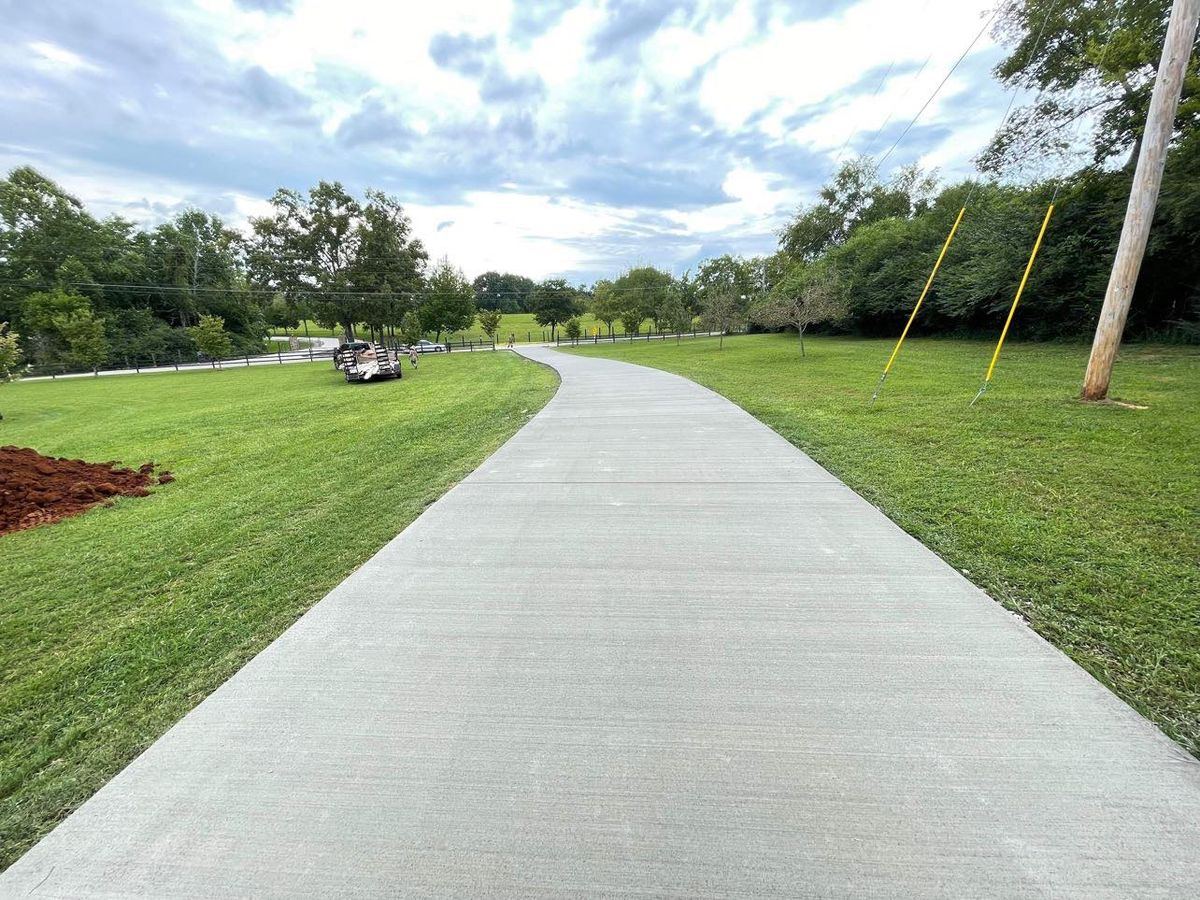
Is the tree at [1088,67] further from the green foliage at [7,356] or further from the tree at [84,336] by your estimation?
the tree at [84,336]

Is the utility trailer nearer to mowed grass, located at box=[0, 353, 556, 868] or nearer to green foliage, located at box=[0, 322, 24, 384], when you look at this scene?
green foliage, located at box=[0, 322, 24, 384]

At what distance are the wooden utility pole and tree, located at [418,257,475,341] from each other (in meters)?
44.4

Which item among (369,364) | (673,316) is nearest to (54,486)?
(369,364)

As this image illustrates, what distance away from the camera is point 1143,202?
696 cm

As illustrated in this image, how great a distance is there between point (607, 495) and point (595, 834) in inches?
123

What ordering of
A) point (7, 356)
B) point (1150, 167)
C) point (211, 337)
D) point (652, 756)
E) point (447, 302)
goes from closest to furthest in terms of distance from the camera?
1. point (652, 756)
2. point (1150, 167)
3. point (7, 356)
4. point (211, 337)
5. point (447, 302)

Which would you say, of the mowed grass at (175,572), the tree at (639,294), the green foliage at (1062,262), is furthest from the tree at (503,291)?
the mowed grass at (175,572)

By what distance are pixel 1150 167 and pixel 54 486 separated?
14242 millimetres

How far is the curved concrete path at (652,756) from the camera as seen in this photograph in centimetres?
144

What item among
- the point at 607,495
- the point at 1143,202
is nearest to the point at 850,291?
the point at 1143,202

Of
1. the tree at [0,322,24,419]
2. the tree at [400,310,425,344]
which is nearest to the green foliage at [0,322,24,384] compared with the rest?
the tree at [0,322,24,419]

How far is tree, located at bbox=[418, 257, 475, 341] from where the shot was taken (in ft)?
151

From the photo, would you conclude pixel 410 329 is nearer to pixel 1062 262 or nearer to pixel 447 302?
pixel 447 302

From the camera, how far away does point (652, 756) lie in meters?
1.82
